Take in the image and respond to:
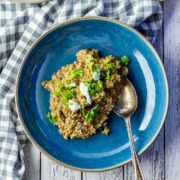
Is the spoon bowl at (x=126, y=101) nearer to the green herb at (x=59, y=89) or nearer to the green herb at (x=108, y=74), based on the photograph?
the green herb at (x=108, y=74)

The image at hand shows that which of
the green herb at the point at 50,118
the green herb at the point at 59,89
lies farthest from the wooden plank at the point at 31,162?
the green herb at the point at 59,89

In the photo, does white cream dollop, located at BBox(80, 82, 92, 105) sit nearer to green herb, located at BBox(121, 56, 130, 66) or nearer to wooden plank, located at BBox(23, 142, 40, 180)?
green herb, located at BBox(121, 56, 130, 66)

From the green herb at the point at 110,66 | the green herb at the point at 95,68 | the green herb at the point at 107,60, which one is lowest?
the green herb at the point at 95,68

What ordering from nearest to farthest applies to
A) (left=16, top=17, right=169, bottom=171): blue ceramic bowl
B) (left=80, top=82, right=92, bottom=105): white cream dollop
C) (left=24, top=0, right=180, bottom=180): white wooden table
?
(left=80, top=82, right=92, bottom=105): white cream dollop, (left=16, top=17, right=169, bottom=171): blue ceramic bowl, (left=24, top=0, right=180, bottom=180): white wooden table

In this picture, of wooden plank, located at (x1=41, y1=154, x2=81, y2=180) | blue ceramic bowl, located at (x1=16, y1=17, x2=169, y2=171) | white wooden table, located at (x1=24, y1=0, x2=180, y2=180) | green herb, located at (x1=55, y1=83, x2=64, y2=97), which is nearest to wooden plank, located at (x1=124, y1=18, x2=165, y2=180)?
white wooden table, located at (x1=24, y1=0, x2=180, y2=180)

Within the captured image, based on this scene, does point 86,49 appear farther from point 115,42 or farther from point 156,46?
point 156,46

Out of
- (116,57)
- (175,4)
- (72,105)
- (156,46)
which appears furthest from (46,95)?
(175,4)

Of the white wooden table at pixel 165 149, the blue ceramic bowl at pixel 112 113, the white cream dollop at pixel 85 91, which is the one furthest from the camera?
the white wooden table at pixel 165 149
